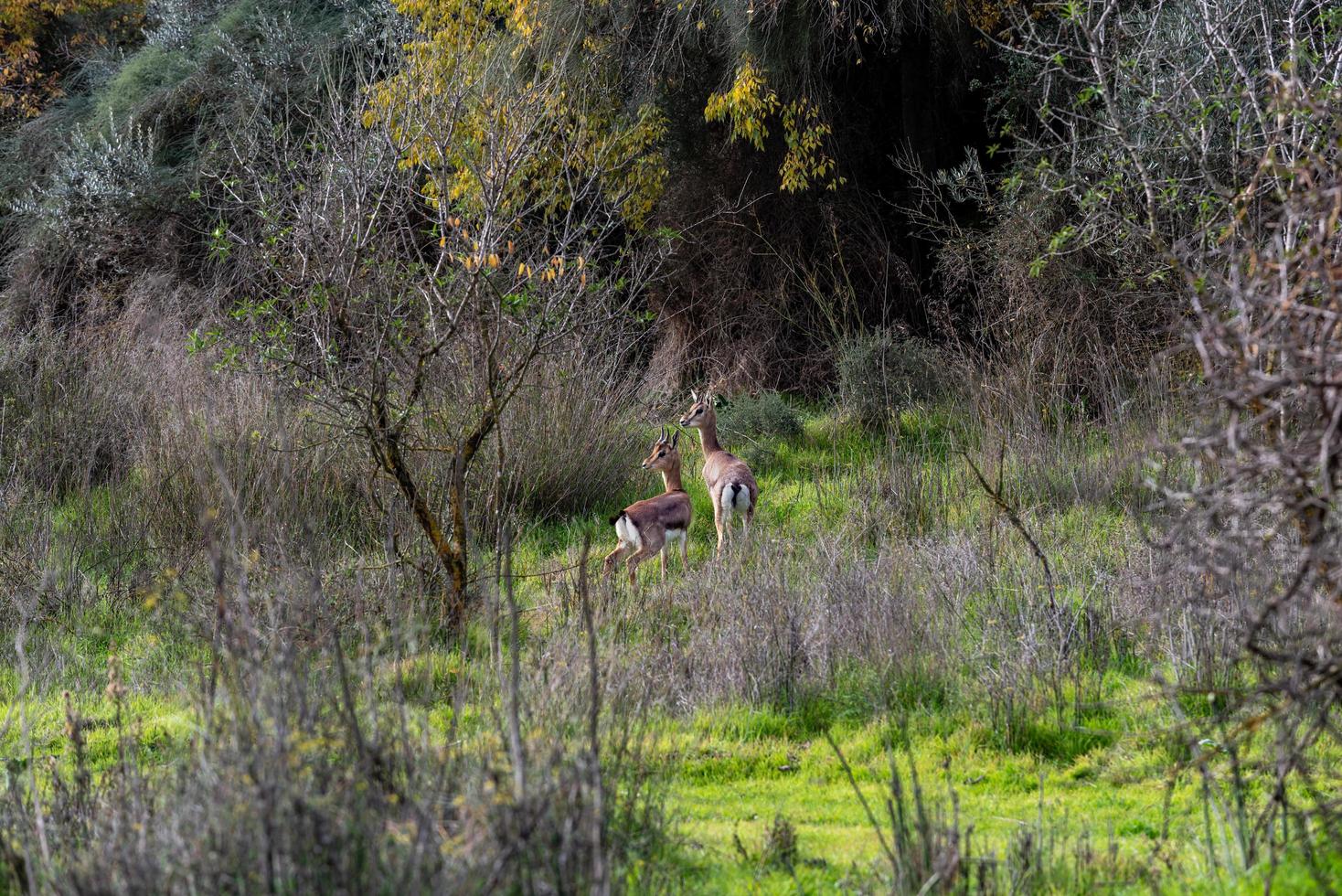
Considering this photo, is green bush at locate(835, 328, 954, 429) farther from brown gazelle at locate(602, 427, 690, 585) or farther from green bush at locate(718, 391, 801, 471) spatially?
brown gazelle at locate(602, 427, 690, 585)

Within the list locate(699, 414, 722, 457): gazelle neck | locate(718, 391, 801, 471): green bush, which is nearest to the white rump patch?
locate(699, 414, 722, 457): gazelle neck

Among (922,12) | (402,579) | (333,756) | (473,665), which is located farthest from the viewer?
(922,12)

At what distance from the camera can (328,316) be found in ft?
26.0

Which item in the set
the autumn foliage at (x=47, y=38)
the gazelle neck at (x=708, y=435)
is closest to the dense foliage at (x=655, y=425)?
the gazelle neck at (x=708, y=435)

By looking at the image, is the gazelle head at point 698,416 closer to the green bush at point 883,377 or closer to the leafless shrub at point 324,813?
the green bush at point 883,377

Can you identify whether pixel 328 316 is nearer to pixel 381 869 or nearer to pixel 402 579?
pixel 402 579

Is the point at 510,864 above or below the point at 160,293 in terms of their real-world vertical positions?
below

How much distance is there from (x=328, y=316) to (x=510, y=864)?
15.9ft

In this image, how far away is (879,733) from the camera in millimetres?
6859

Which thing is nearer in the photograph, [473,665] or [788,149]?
[473,665]

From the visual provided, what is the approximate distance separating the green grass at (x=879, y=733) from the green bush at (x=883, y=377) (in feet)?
10.8

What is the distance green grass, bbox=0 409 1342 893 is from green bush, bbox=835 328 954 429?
10.8 feet

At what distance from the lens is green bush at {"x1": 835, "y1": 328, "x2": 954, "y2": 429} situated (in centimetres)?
1453

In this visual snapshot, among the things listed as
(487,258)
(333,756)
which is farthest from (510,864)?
(487,258)
